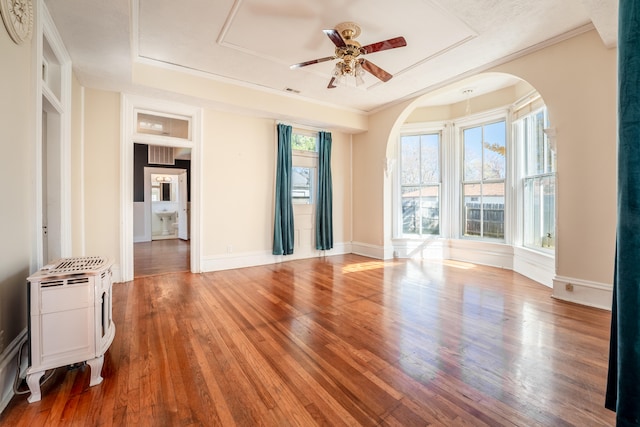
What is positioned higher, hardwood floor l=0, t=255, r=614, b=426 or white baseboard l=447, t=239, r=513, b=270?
white baseboard l=447, t=239, r=513, b=270

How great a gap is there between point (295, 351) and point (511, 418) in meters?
1.37

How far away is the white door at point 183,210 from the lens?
8.72 m

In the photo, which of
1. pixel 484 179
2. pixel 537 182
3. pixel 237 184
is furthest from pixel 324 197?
pixel 537 182

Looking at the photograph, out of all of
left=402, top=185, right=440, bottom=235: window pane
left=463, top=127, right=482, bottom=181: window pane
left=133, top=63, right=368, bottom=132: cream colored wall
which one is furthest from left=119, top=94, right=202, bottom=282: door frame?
left=463, top=127, right=482, bottom=181: window pane

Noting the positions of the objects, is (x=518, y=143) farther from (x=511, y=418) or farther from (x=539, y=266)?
(x=511, y=418)

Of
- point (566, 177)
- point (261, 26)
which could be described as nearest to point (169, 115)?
point (261, 26)

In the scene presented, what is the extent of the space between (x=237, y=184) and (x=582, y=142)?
479cm

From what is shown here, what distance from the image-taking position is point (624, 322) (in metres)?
0.81

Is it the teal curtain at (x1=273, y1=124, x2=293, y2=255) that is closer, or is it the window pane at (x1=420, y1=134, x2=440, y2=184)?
the teal curtain at (x1=273, y1=124, x2=293, y2=255)

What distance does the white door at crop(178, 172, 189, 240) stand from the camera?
8.72 metres

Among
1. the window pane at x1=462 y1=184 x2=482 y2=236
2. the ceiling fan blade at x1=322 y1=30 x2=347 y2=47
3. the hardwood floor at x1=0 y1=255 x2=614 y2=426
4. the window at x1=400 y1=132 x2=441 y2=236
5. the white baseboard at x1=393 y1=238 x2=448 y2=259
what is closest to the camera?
the hardwood floor at x1=0 y1=255 x2=614 y2=426

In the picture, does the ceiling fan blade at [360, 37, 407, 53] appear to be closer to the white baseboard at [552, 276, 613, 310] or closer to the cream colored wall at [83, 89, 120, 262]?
the white baseboard at [552, 276, 613, 310]

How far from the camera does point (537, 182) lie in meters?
4.24

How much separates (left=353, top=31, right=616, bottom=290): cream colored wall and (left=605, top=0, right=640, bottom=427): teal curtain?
115 inches
